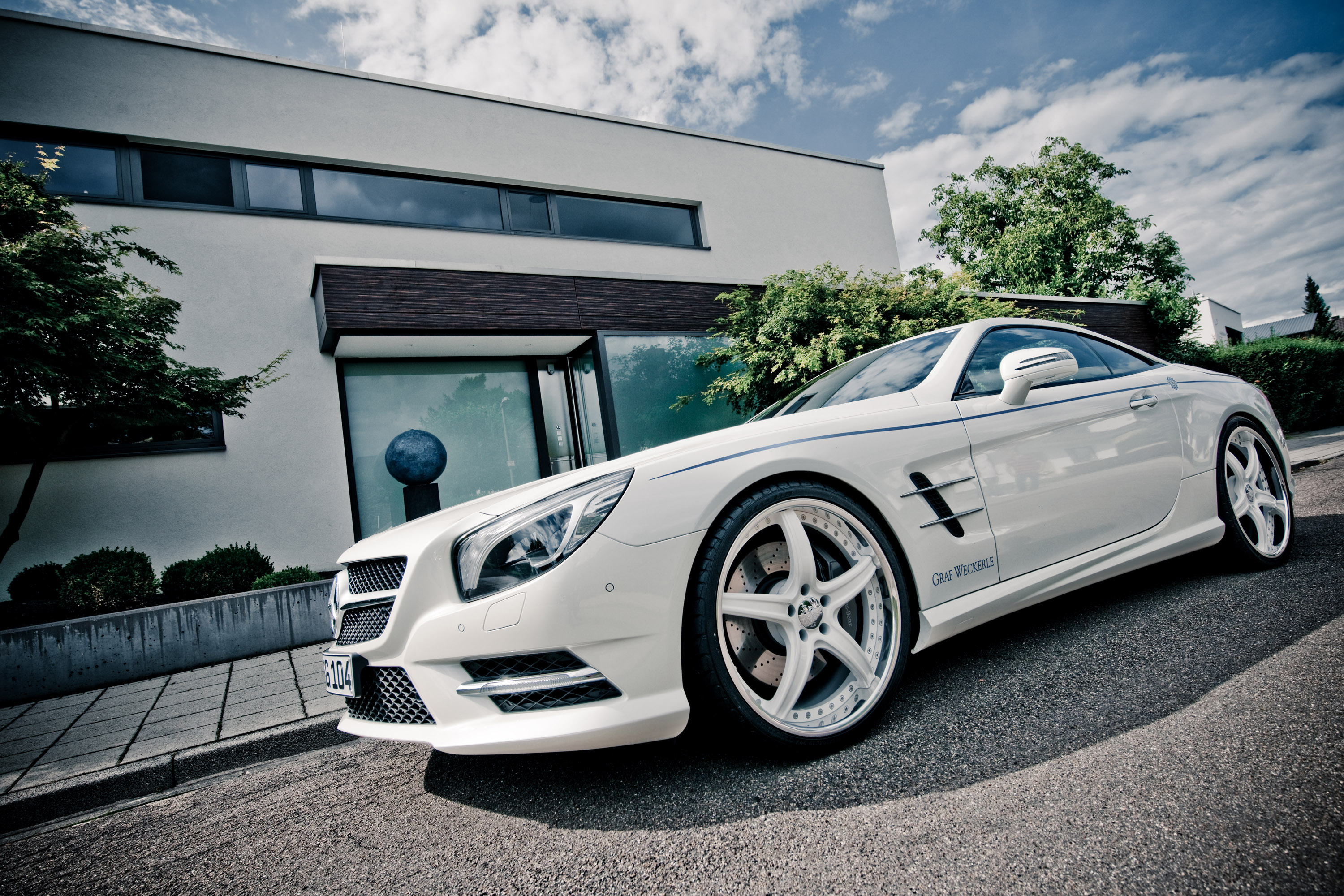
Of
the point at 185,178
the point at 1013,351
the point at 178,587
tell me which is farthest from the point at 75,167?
the point at 1013,351

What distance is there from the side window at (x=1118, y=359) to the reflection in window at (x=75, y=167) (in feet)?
32.0

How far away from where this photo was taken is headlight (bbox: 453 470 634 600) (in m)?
1.65

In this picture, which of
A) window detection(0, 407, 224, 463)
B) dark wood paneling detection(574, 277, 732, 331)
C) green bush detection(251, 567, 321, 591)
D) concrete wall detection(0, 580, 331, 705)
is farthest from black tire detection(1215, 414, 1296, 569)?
window detection(0, 407, 224, 463)

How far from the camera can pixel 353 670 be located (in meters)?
1.84

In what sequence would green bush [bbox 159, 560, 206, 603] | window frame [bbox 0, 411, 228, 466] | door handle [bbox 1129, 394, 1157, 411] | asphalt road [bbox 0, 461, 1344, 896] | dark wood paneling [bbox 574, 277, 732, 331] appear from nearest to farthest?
asphalt road [bbox 0, 461, 1344, 896] → door handle [bbox 1129, 394, 1157, 411] → green bush [bbox 159, 560, 206, 603] → window frame [bbox 0, 411, 228, 466] → dark wood paneling [bbox 574, 277, 732, 331]

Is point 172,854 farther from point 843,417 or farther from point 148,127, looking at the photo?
point 148,127

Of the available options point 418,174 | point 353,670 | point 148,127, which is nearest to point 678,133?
point 418,174

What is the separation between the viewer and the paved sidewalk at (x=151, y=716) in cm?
275

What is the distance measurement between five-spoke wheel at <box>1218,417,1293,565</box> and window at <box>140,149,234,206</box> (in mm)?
9913

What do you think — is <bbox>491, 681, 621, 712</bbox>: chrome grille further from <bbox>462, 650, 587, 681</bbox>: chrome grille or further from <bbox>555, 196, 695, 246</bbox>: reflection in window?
<bbox>555, 196, 695, 246</bbox>: reflection in window

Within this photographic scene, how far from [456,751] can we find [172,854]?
3.74 feet

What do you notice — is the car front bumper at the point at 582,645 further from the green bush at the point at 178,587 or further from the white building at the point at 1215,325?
the white building at the point at 1215,325

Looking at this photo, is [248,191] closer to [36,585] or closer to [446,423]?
[446,423]

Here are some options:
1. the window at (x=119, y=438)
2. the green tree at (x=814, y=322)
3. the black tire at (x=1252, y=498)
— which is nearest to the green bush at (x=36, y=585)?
the window at (x=119, y=438)
